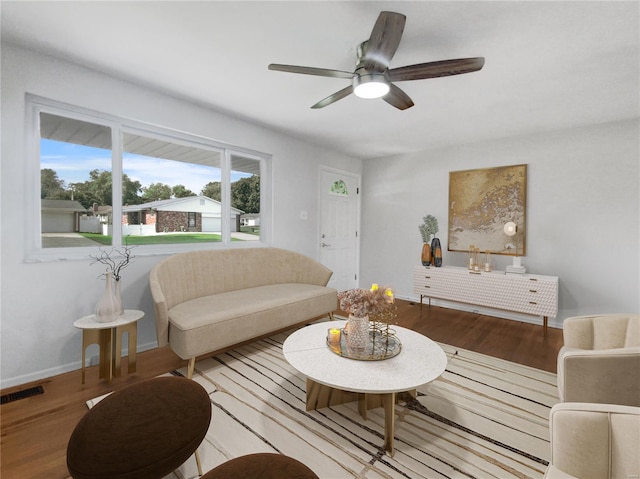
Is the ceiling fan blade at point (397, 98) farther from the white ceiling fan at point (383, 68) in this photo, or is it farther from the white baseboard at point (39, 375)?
the white baseboard at point (39, 375)

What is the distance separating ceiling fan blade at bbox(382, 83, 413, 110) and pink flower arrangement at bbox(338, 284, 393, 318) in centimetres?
143

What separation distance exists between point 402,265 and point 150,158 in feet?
12.9

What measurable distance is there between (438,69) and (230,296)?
2620mm

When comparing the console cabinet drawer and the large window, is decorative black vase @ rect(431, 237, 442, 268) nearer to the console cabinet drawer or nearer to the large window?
the console cabinet drawer

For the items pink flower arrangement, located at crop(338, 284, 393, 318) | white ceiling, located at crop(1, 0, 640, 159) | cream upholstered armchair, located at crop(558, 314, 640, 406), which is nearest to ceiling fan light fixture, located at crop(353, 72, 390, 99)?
white ceiling, located at crop(1, 0, 640, 159)

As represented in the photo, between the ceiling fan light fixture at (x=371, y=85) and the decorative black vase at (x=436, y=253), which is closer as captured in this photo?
the ceiling fan light fixture at (x=371, y=85)

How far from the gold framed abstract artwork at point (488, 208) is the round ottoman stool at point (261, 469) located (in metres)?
3.96

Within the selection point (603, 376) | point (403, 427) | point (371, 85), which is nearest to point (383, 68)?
point (371, 85)

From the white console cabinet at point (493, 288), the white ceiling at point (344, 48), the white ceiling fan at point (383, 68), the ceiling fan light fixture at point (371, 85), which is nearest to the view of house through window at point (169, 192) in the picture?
the white ceiling at point (344, 48)

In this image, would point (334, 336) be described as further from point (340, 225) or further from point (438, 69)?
point (340, 225)

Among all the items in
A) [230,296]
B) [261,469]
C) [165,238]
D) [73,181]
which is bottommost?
[261,469]

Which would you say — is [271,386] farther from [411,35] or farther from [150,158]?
[411,35]

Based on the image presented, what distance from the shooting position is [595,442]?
0.96m

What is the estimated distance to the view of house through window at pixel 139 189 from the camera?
2348 millimetres
